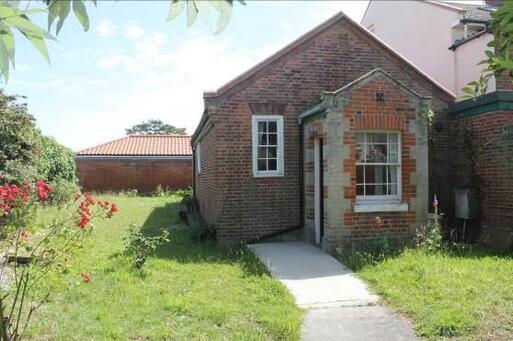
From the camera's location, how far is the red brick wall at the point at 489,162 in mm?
9992

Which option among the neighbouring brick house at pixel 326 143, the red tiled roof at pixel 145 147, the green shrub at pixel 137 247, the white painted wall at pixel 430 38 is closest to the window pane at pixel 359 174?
the neighbouring brick house at pixel 326 143

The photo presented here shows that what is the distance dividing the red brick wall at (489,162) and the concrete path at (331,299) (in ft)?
13.6

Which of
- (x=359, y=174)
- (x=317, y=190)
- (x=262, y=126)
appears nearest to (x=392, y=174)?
(x=359, y=174)

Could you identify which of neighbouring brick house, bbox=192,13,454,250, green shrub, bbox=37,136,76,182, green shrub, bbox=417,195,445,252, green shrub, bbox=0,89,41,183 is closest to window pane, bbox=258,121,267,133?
neighbouring brick house, bbox=192,13,454,250

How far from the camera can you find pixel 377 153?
996 cm

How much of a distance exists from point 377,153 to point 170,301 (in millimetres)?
5687

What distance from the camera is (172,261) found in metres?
8.99

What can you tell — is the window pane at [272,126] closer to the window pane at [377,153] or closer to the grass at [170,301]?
the window pane at [377,153]

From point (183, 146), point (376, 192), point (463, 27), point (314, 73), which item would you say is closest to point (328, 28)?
point (314, 73)

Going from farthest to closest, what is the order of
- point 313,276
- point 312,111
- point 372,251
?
point 312,111, point 372,251, point 313,276

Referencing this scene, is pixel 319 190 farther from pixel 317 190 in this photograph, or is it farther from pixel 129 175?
pixel 129 175

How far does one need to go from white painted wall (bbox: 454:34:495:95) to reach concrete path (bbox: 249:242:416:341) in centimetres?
859

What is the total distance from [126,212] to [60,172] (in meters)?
6.12

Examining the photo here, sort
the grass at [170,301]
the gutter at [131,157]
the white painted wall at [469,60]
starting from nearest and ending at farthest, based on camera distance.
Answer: the grass at [170,301], the white painted wall at [469,60], the gutter at [131,157]
